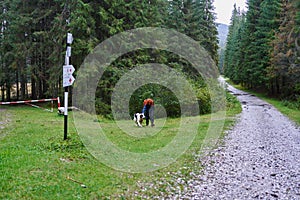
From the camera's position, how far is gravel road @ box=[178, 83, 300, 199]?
575 centimetres

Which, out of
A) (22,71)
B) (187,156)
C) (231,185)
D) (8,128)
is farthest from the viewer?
(22,71)

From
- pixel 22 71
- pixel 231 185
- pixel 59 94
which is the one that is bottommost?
pixel 231 185

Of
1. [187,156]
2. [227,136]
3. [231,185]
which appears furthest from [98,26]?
[231,185]

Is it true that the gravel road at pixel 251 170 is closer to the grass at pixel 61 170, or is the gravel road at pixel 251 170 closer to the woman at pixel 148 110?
the grass at pixel 61 170

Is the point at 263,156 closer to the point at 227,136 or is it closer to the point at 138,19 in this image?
the point at 227,136

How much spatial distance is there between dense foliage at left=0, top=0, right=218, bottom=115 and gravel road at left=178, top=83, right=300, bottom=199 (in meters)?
9.73

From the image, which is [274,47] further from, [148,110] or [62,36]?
[62,36]

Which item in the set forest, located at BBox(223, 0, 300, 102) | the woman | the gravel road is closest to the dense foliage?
the woman

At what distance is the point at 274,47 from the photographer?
92.7 ft

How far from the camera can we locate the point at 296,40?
24562 mm

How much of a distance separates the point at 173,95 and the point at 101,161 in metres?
13.4

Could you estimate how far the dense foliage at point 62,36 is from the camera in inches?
741

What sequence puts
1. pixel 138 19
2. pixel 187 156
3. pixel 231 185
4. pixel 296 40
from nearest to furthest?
pixel 231 185, pixel 187 156, pixel 138 19, pixel 296 40

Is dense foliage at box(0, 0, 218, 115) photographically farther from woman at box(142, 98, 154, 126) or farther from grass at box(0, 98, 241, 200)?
grass at box(0, 98, 241, 200)
